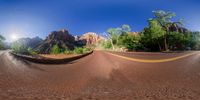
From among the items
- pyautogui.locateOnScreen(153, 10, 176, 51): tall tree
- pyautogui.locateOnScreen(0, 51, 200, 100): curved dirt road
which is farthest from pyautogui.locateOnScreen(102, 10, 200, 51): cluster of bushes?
pyautogui.locateOnScreen(0, 51, 200, 100): curved dirt road

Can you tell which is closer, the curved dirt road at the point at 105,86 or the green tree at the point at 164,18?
the curved dirt road at the point at 105,86

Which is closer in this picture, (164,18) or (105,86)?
(105,86)

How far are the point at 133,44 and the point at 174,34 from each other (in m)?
17.9

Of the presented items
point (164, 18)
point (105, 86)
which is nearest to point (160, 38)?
point (164, 18)

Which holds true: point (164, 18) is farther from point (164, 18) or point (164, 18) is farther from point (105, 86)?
point (105, 86)

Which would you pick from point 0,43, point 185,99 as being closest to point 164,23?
point 185,99

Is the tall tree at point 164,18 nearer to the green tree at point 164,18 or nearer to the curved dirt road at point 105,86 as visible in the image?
the green tree at point 164,18

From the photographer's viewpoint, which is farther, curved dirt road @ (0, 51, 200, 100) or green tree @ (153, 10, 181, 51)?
green tree @ (153, 10, 181, 51)

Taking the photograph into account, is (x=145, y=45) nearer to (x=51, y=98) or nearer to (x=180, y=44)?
(x=180, y=44)

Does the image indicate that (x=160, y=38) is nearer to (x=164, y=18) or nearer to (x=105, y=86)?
(x=164, y=18)

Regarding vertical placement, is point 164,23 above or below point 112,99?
above

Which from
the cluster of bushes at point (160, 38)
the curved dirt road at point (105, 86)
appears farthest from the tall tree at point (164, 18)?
the curved dirt road at point (105, 86)

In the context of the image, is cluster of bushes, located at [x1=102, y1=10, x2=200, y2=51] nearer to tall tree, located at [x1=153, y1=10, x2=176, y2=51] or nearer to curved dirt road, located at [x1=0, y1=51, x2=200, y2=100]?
tall tree, located at [x1=153, y1=10, x2=176, y2=51]

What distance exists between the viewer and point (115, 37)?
122m
